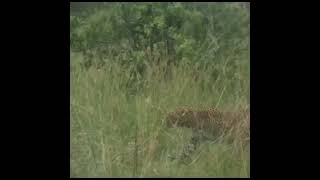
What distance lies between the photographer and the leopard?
340cm

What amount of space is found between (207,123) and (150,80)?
586 mm

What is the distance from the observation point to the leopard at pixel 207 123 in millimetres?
3402

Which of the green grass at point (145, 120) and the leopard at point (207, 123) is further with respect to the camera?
the leopard at point (207, 123)

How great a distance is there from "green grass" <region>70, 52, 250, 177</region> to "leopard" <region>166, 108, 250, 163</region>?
45 millimetres

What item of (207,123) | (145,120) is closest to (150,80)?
(145,120)

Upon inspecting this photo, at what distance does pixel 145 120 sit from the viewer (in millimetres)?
3555

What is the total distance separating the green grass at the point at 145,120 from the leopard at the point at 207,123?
0.04 meters

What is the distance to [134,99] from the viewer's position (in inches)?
147

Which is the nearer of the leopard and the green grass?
the green grass

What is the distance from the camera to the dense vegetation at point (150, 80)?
3299 mm

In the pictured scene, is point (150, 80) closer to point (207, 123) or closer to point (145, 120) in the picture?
point (145, 120)
